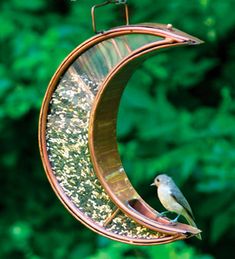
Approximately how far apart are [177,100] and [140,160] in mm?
837

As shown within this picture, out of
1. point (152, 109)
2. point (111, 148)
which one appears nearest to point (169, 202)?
point (111, 148)

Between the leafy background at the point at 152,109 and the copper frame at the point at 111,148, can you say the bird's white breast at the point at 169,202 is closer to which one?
the copper frame at the point at 111,148

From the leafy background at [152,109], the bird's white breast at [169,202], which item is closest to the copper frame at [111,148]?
the bird's white breast at [169,202]

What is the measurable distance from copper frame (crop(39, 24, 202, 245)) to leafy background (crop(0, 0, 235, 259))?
1.44 meters

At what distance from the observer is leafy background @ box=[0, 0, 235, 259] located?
4.38 m

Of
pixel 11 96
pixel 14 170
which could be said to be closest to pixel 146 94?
pixel 11 96

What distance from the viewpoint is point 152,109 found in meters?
4.64

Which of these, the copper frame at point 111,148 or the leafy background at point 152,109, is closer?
the copper frame at point 111,148

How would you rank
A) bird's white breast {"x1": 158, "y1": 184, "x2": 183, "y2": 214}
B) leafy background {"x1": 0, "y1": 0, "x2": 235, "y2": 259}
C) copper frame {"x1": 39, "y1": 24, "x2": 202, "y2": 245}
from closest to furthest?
copper frame {"x1": 39, "y1": 24, "x2": 202, "y2": 245}
bird's white breast {"x1": 158, "y1": 184, "x2": 183, "y2": 214}
leafy background {"x1": 0, "y1": 0, "x2": 235, "y2": 259}

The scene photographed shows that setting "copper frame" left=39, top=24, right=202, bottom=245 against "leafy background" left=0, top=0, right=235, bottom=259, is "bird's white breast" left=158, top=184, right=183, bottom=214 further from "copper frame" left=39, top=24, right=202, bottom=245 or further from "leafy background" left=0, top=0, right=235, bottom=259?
"leafy background" left=0, top=0, right=235, bottom=259

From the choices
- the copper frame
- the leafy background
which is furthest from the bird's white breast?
the leafy background

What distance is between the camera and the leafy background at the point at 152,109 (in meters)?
4.38

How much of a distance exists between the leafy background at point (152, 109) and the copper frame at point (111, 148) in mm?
1441

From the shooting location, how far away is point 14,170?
5.69 m
